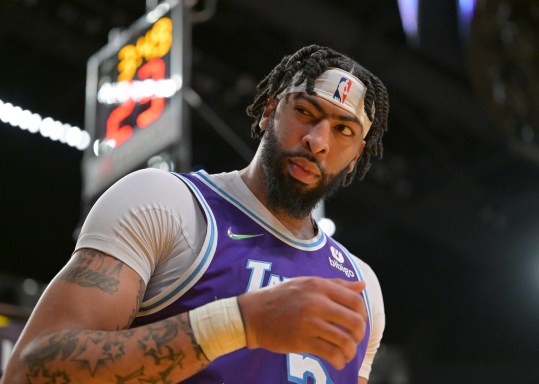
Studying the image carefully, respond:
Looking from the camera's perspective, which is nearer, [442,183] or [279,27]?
[279,27]

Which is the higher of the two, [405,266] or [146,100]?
[405,266]

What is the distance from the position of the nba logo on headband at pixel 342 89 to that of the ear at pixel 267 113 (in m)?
0.21

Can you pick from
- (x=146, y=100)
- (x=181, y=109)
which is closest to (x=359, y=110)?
(x=181, y=109)

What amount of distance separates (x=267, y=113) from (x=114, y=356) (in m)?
1.04

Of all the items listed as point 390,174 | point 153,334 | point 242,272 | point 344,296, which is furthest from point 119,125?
point 390,174

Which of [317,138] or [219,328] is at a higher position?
[317,138]

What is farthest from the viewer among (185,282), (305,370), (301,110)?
(301,110)

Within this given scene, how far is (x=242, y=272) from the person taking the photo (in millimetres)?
1958

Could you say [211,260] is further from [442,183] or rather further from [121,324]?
[442,183]

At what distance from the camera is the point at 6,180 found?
11141mm

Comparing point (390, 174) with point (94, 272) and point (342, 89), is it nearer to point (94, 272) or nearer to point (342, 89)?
point (342, 89)

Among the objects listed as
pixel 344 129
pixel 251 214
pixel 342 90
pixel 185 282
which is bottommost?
pixel 185 282

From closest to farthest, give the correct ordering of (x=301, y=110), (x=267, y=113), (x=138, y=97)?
1. (x=301, y=110)
2. (x=267, y=113)
3. (x=138, y=97)

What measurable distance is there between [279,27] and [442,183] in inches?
180
